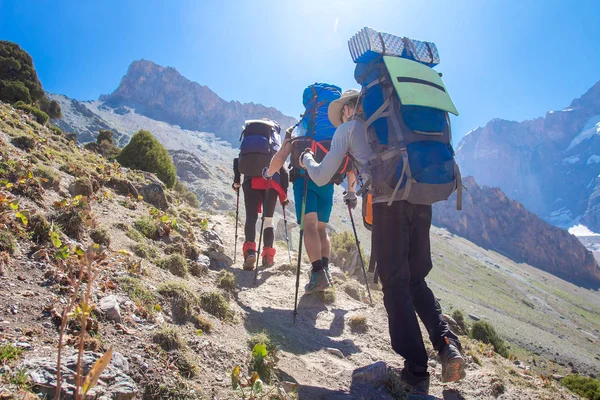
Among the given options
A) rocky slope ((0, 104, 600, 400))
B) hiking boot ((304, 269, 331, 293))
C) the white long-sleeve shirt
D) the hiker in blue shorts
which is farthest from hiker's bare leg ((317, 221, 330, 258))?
the white long-sleeve shirt

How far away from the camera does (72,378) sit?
1897 millimetres

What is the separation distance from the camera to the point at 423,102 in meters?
2.99

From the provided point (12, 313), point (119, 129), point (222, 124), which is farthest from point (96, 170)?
point (222, 124)

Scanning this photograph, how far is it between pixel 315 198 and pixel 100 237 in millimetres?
2879

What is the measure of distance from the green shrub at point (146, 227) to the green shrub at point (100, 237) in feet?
4.35

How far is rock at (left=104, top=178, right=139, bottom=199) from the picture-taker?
7355 mm

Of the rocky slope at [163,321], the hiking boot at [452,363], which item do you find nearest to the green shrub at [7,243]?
the rocky slope at [163,321]

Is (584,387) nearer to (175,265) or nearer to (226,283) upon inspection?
(226,283)

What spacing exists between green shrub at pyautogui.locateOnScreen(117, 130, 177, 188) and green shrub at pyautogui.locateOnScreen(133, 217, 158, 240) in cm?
961

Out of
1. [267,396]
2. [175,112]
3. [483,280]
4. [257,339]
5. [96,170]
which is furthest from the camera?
[175,112]

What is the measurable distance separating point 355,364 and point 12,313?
9.99 ft

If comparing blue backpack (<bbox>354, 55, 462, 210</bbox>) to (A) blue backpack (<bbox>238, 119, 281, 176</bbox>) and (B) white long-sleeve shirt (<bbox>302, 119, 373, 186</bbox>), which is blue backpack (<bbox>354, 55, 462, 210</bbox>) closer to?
(B) white long-sleeve shirt (<bbox>302, 119, 373, 186</bbox>)

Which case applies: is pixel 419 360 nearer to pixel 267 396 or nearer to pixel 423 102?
pixel 267 396

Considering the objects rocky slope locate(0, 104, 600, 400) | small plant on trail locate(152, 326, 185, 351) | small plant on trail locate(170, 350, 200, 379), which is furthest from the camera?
small plant on trail locate(152, 326, 185, 351)
